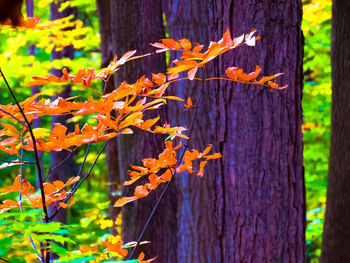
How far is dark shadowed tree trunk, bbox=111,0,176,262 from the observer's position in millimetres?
4102

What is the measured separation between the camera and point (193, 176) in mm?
4207

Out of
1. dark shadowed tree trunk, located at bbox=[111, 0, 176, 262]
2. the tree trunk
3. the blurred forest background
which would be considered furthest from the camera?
the blurred forest background

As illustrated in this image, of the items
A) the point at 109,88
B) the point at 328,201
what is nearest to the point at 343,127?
the point at 328,201

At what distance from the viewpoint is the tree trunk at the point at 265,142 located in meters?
2.40

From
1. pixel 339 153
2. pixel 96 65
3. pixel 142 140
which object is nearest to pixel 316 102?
pixel 339 153

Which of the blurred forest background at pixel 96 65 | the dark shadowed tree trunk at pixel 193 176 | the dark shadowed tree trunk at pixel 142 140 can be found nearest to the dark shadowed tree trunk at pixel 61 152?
the blurred forest background at pixel 96 65

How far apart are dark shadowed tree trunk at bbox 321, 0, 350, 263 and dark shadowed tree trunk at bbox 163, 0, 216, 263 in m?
1.37

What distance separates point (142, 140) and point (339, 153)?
2.20 meters

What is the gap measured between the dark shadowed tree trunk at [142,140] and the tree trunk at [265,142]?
1.68 metres

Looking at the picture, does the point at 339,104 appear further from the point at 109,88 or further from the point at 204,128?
the point at 109,88

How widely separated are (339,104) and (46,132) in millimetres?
3688

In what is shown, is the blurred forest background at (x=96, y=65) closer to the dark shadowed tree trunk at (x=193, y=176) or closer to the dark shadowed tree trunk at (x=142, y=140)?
the dark shadowed tree trunk at (x=142, y=140)

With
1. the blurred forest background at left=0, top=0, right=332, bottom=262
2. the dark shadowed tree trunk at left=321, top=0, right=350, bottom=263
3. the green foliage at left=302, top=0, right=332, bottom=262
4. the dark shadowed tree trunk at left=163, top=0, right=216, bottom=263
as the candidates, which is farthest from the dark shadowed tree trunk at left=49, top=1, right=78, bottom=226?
the green foliage at left=302, top=0, right=332, bottom=262

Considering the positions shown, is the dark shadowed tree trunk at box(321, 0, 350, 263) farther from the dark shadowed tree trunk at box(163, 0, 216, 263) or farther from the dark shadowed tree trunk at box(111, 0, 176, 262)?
the dark shadowed tree trunk at box(111, 0, 176, 262)
